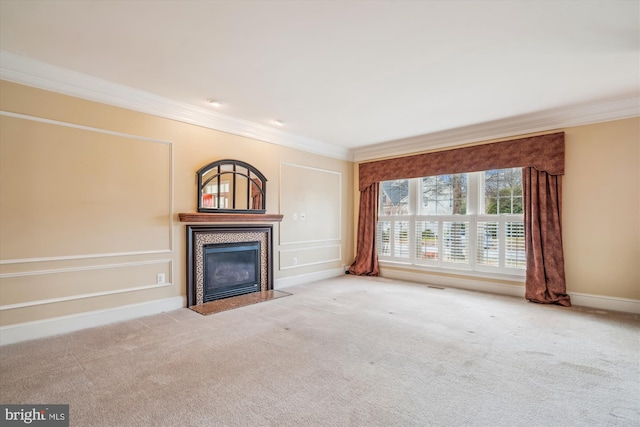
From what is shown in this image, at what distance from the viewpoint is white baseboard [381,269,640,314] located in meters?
3.90

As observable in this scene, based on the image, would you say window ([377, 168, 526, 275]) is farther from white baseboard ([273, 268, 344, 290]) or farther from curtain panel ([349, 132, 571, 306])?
white baseboard ([273, 268, 344, 290])

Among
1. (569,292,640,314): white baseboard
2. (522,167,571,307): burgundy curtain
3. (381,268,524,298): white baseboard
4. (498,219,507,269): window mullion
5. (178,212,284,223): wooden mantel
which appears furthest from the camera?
(498,219,507,269): window mullion

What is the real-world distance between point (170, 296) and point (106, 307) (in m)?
0.69

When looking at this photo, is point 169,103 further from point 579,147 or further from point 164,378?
point 579,147

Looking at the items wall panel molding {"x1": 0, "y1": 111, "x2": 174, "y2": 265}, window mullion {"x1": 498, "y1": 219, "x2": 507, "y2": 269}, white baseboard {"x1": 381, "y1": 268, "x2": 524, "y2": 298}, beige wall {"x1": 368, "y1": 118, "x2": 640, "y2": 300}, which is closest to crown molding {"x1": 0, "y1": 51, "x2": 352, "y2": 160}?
wall panel molding {"x1": 0, "y1": 111, "x2": 174, "y2": 265}

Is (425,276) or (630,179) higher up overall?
(630,179)

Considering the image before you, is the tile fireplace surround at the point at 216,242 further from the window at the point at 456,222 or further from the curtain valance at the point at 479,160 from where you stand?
the curtain valance at the point at 479,160

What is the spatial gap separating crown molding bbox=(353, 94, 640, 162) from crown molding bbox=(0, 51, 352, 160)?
2.23 metres

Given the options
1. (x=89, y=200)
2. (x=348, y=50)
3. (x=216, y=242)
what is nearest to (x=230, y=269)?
(x=216, y=242)

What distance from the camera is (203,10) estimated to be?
7.26 ft

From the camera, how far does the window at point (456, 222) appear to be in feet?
15.8

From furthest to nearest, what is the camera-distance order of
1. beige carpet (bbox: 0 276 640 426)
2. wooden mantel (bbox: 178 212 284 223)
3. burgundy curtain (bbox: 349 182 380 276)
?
burgundy curtain (bbox: 349 182 380 276)
wooden mantel (bbox: 178 212 284 223)
beige carpet (bbox: 0 276 640 426)

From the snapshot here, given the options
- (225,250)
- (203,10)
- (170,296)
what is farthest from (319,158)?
(203,10)

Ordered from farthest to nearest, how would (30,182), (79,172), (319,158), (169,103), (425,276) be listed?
1. (319,158)
2. (425,276)
3. (169,103)
4. (79,172)
5. (30,182)
